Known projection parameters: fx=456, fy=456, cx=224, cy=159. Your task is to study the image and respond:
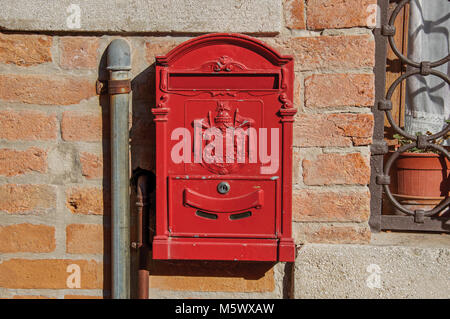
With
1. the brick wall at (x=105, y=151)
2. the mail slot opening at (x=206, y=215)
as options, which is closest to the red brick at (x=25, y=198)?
the brick wall at (x=105, y=151)

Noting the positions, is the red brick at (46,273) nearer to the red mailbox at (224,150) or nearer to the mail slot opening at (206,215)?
the red mailbox at (224,150)

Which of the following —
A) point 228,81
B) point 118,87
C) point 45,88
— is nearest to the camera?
point 228,81

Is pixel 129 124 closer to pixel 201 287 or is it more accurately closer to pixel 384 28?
pixel 201 287

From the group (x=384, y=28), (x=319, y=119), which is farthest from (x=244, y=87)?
(x=384, y=28)

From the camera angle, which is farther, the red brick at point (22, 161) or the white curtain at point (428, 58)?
the white curtain at point (428, 58)

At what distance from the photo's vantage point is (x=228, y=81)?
205cm

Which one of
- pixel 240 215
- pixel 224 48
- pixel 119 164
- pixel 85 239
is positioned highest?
pixel 224 48

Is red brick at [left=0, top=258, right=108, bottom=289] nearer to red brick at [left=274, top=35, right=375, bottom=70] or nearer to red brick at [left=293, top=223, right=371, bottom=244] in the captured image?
red brick at [left=293, top=223, right=371, bottom=244]

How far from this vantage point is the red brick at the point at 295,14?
2223mm

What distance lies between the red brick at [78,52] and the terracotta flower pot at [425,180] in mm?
1786

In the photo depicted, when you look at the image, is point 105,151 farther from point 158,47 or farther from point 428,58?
point 428,58

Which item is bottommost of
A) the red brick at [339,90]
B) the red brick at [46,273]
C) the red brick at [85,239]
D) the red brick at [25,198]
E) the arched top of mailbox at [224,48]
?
the red brick at [46,273]

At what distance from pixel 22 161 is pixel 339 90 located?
1.62 m

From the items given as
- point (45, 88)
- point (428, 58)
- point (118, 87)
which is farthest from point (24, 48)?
point (428, 58)
